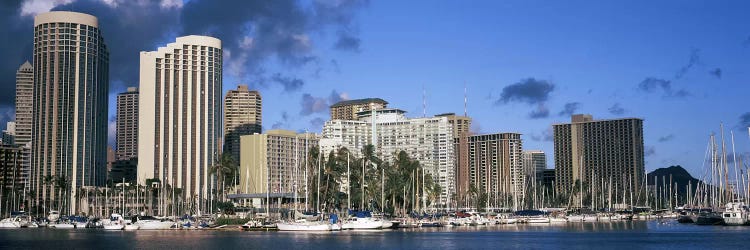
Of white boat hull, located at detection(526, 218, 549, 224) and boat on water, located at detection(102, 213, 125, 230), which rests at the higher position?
boat on water, located at detection(102, 213, 125, 230)

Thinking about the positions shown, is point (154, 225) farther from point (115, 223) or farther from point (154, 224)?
point (115, 223)

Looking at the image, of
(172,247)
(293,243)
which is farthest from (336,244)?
(172,247)

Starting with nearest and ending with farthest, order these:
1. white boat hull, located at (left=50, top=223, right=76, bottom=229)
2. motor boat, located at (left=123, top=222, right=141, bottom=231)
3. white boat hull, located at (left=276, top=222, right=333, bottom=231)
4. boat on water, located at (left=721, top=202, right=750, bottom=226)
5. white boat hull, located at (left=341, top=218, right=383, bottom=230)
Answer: white boat hull, located at (left=276, top=222, right=333, bottom=231)
white boat hull, located at (left=341, top=218, right=383, bottom=230)
boat on water, located at (left=721, top=202, right=750, bottom=226)
motor boat, located at (left=123, top=222, right=141, bottom=231)
white boat hull, located at (left=50, top=223, right=76, bottom=229)

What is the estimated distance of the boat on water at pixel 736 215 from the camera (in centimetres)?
15236

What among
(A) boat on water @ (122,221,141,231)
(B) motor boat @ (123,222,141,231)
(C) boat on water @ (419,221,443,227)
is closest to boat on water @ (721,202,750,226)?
(C) boat on water @ (419,221,443,227)

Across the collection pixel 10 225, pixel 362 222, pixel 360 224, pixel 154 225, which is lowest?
pixel 10 225

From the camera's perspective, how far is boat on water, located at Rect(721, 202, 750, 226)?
152363mm

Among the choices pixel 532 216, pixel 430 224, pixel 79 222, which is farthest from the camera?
pixel 532 216

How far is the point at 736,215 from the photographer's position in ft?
503

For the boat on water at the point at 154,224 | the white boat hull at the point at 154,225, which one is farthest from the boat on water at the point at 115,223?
the white boat hull at the point at 154,225

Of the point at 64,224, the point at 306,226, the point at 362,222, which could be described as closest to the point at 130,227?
the point at 64,224

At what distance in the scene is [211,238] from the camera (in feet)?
399

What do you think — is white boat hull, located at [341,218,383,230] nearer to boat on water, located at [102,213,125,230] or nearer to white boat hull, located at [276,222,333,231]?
white boat hull, located at [276,222,333,231]

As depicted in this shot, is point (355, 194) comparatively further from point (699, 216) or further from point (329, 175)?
point (699, 216)
